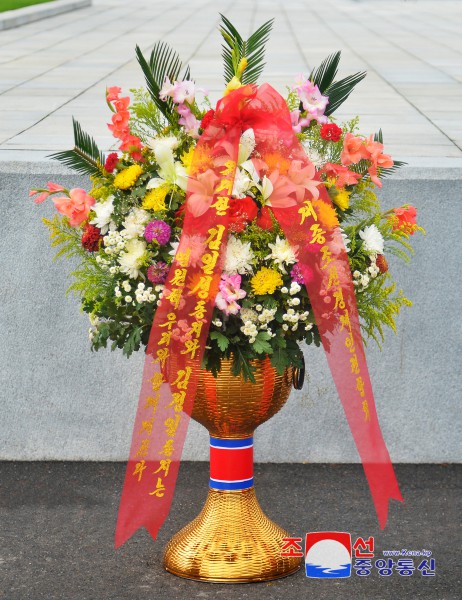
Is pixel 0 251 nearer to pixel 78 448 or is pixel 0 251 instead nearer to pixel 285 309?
pixel 78 448

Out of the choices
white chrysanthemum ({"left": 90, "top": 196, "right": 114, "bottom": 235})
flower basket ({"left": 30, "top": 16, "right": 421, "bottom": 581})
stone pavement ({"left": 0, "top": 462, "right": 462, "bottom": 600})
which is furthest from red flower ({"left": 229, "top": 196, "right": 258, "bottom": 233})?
stone pavement ({"left": 0, "top": 462, "right": 462, "bottom": 600})

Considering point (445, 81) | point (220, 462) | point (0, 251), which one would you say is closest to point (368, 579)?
point (220, 462)

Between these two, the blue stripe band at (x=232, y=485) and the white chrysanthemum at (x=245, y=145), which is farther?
the blue stripe band at (x=232, y=485)

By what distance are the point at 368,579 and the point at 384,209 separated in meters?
2.05

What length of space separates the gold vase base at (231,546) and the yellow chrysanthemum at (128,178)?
1.22 m

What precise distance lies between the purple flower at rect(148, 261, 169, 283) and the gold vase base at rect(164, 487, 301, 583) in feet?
2.98

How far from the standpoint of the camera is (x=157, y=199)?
4066 mm

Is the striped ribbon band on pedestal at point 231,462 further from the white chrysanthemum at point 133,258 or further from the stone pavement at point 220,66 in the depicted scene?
the stone pavement at point 220,66

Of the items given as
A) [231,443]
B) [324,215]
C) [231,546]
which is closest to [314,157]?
[324,215]

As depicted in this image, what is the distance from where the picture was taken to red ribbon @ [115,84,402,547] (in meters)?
3.95

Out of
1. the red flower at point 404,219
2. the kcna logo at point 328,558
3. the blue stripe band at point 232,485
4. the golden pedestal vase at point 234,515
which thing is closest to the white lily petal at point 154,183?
the golden pedestal vase at point 234,515

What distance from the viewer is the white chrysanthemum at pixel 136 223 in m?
4.06

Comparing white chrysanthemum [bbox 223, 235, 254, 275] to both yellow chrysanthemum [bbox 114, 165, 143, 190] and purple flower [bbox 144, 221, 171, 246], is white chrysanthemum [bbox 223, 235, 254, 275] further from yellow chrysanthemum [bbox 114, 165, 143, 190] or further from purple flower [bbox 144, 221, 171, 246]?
yellow chrysanthemum [bbox 114, 165, 143, 190]

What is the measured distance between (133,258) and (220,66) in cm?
826
